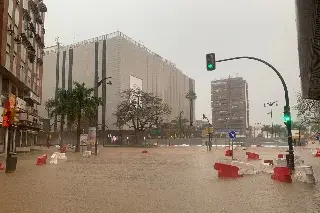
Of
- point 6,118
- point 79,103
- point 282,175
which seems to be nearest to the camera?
point 282,175

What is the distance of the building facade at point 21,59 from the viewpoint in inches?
1269

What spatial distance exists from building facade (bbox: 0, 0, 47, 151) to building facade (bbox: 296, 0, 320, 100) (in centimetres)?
2657

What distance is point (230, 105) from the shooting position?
550ft

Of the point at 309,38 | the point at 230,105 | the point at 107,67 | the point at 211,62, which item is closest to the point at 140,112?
the point at 107,67

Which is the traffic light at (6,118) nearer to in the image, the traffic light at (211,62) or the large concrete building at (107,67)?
the traffic light at (211,62)

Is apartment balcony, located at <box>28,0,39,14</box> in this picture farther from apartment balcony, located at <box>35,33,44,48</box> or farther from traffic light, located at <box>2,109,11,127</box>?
traffic light, located at <box>2,109,11,127</box>

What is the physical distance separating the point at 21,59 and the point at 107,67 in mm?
56455

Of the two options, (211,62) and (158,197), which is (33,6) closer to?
(211,62)

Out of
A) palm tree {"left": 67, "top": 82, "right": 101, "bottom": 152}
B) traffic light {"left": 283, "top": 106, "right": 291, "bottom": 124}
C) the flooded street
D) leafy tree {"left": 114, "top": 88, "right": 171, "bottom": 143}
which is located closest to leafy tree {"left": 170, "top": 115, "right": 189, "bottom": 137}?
leafy tree {"left": 114, "top": 88, "right": 171, "bottom": 143}

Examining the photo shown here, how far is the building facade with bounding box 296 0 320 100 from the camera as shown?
5883 mm

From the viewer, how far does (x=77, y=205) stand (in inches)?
309

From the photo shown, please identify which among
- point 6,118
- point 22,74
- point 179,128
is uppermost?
point 22,74

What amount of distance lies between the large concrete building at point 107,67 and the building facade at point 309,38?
3213 inches

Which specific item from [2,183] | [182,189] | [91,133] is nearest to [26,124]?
[91,133]
